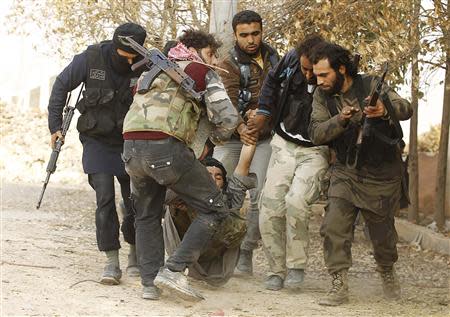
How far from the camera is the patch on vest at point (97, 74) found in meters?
6.66

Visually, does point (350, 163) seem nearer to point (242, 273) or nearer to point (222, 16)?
point (242, 273)

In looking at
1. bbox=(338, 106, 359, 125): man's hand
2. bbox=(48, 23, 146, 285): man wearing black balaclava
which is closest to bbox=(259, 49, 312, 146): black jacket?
bbox=(338, 106, 359, 125): man's hand

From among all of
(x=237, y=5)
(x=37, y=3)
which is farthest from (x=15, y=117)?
(x=237, y=5)

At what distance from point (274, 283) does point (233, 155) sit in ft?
3.66

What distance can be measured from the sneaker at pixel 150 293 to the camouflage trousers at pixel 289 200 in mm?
1078

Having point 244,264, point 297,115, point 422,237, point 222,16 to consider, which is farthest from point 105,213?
point 422,237

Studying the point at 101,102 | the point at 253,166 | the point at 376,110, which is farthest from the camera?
the point at 253,166

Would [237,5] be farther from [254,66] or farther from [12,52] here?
[12,52]

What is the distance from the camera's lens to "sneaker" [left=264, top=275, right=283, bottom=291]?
6.95 meters

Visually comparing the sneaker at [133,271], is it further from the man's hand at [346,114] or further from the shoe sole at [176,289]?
the man's hand at [346,114]

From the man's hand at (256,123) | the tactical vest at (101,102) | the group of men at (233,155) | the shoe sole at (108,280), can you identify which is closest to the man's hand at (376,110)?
the group of men at (233,155)

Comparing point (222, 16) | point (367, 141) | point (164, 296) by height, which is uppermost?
point (222, 16)

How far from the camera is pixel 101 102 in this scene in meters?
6.67

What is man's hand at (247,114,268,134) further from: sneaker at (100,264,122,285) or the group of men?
sneaker at (100,264,122,285)
